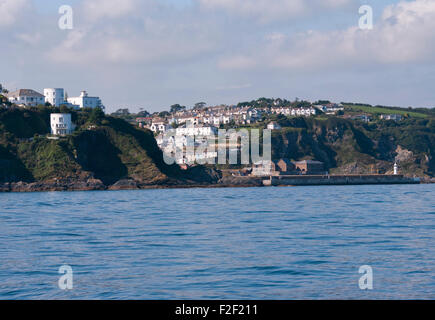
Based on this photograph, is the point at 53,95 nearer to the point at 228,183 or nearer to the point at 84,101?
the point at 84,101

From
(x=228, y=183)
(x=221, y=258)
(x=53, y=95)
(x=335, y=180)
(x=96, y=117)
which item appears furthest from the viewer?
(x=53, y=95)

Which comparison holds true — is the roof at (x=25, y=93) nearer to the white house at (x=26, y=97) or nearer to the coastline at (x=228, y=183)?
the white house at (x=26, y=97)

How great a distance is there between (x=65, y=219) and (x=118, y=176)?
8499 centimetres

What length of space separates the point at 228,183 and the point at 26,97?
60731 millimetres

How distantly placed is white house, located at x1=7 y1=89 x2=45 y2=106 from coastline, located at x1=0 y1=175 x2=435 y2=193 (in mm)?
47622

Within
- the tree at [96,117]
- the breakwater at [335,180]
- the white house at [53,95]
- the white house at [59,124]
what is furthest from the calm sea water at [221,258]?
the white house at [53,95]

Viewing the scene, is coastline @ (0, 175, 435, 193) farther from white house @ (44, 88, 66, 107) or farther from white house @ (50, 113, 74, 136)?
white house @ (44, 88, 66, 107)

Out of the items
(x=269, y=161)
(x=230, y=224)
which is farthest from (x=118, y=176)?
(x=230, y=224)

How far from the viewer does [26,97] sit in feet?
523

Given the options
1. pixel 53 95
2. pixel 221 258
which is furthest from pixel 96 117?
pixel 221 258

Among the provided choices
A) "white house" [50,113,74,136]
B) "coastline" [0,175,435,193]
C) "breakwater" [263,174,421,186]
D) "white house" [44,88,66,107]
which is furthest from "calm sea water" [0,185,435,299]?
"white house" [44,88,66,107]

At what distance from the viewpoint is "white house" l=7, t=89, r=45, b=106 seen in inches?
6265

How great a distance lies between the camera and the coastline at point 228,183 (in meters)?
116

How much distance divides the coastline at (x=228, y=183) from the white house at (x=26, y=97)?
47622mm
